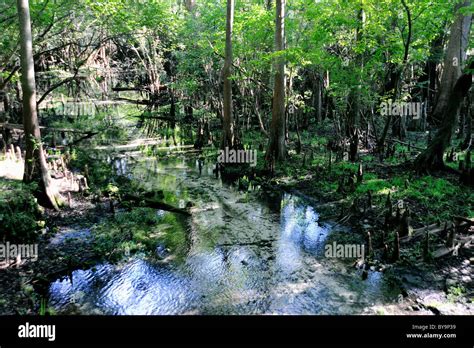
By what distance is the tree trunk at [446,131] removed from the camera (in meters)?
10.3

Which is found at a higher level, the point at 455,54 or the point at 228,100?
the point at 455,54

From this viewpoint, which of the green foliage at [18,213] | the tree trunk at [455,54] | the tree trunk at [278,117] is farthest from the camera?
the tree trunk at [455,54]

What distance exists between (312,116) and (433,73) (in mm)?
7367

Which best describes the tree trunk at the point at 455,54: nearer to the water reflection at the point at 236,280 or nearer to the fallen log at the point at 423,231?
the fallen log at the point at 423,231

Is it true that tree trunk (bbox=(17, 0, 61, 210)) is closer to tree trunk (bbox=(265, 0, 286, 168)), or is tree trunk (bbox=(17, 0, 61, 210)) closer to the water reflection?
the water reflection

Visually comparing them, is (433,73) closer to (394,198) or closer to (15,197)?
(394,198)

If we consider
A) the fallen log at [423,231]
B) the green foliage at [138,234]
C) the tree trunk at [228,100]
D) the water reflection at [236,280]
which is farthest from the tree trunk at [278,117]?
the fallen log at [423,231]

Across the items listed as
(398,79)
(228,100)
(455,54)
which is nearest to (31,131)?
(228,100)

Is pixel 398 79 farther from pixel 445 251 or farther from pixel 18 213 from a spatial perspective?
pixel 18 213

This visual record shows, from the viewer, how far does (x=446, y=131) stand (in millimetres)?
10586

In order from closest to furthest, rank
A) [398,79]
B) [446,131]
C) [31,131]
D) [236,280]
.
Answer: [236,280]
[31,131]
[446,131]
[398,79]

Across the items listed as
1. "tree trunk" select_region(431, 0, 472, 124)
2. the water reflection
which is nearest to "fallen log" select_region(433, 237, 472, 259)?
the water reflection

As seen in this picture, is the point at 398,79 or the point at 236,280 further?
the point at 398,79

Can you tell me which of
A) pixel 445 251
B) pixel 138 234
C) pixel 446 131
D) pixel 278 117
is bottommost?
pixel 138 234
